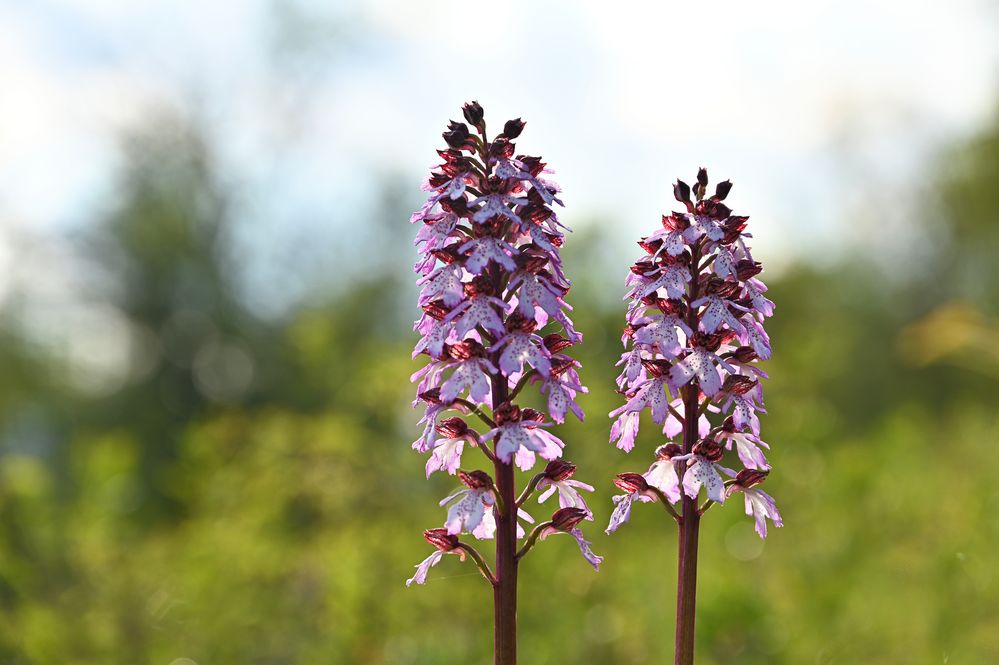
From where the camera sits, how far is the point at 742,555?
24.4 feet

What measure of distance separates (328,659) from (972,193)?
3534cm

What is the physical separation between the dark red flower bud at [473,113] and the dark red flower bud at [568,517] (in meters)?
1.02

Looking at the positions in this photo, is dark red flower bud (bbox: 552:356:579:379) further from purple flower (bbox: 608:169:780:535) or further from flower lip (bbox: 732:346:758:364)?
flower lip (bbox: 732:346:758:364)

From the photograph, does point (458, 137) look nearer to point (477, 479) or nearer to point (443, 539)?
point (477, 479)

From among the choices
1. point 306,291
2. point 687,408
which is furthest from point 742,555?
point 306,291

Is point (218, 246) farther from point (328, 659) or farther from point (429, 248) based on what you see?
point (429, 248)

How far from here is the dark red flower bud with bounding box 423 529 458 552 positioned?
7.66 feet

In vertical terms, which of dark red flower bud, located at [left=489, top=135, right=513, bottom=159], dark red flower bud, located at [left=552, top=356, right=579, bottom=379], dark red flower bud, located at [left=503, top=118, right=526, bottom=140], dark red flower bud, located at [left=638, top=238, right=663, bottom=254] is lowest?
dark red flower bud, located at [left=552, top=356, right=579, bottom=379]

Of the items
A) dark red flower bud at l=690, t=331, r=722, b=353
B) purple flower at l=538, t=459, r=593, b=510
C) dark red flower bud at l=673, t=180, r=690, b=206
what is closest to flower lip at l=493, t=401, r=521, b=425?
purple flower at l=538, t=459, r=593, b=510

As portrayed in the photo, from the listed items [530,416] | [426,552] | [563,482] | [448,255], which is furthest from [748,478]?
[426,552]

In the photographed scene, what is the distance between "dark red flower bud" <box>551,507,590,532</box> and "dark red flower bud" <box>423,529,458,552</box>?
252 mm

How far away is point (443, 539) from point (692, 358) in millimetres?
763

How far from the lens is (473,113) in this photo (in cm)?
245

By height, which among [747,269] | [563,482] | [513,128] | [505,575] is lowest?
[505,575]
